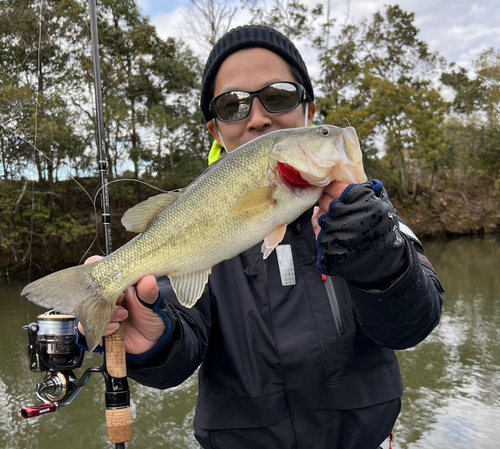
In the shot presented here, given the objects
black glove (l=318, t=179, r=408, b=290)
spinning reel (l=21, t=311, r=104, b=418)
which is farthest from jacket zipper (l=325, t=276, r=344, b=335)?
spinning reel (l=21, t=311, r=104, b=418)

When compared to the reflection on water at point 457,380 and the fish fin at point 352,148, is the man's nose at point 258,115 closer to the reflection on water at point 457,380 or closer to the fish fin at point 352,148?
the fish fin at point 352,148

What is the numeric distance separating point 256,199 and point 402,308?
0.69 metres

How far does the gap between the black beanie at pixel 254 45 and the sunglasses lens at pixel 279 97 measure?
0.54 feet

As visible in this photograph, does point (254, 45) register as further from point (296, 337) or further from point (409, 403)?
point (409, 403)

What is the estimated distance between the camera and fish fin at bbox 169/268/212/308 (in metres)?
1.77

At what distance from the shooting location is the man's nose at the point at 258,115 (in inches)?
87.0

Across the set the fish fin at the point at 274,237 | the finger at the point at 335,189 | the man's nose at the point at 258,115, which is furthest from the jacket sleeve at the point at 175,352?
the man's nose at the point at 258,115

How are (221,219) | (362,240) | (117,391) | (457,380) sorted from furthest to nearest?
(457,380), (117,391), (221,219), (362,240)

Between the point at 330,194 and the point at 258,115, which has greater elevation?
the point at 258,115

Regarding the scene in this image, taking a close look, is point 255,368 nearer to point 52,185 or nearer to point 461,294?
point 461,294

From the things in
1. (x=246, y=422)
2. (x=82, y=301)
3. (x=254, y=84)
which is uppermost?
(x=254, y=84)

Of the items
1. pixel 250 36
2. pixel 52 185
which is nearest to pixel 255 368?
pixel 250 36

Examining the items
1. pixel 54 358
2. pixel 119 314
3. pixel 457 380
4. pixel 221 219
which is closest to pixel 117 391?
pixel 54 358

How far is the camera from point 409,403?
5.25 meters
